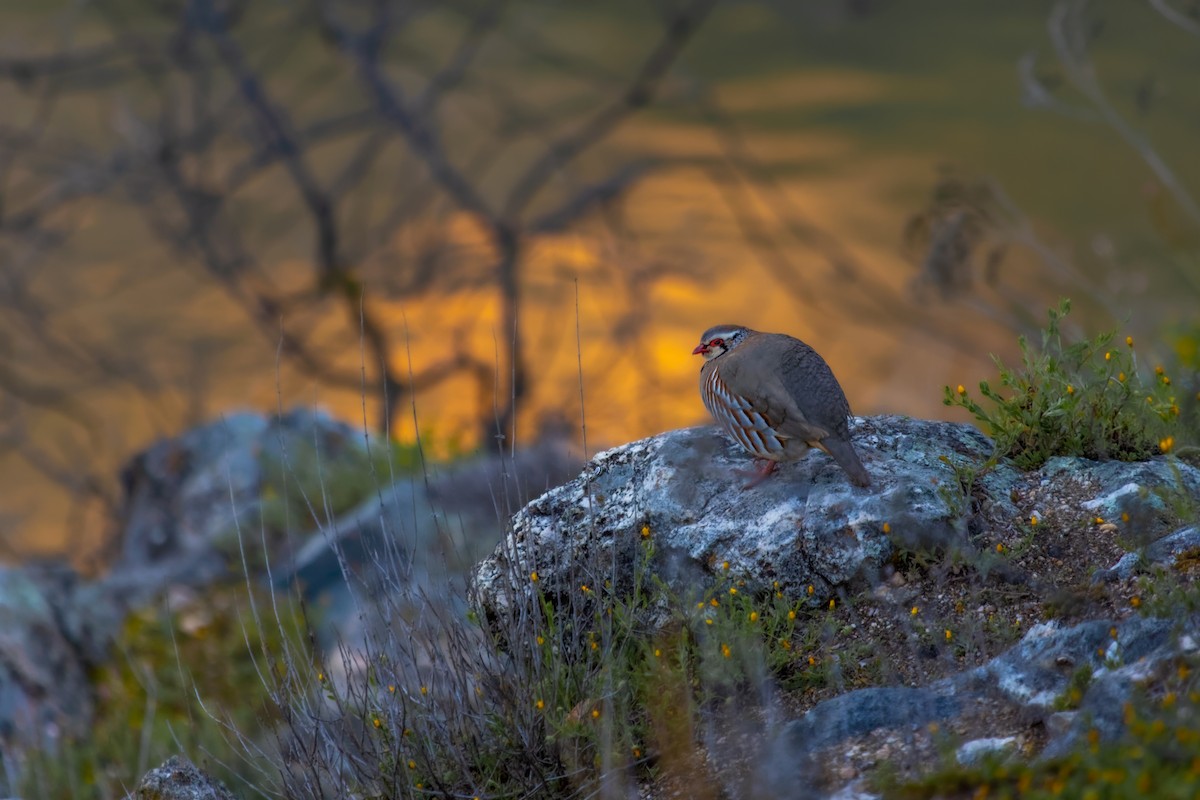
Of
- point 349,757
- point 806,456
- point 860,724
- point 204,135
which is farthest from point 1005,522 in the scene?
point 204,135

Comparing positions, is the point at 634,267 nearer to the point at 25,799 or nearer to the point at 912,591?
the point at 25,799

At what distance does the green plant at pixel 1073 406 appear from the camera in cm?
528

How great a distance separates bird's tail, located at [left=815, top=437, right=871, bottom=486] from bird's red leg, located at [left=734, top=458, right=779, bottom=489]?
1.28 feet

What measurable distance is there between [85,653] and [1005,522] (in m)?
8.62

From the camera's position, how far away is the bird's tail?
4805 millimetres

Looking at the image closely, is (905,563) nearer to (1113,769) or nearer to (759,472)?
(759,472)

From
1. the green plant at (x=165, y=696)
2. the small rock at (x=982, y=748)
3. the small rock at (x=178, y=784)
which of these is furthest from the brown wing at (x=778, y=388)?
the green plant at (x=165, y=696)

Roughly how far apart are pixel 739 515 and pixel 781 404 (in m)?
0.58

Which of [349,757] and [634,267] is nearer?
[349,757]

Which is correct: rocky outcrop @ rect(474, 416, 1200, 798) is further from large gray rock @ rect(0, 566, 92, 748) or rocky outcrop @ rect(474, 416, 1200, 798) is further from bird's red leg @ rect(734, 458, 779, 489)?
large gray rock @ rect(0, 566, 92, 748)

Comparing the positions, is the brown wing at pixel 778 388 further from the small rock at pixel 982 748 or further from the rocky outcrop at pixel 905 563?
the small rock at pixel 982 748

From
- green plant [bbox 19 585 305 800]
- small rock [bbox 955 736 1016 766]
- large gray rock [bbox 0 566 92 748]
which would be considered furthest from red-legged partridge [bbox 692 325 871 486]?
large gray rock [bbox 0 566 92 748]

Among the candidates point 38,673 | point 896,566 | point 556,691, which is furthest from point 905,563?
point 38,673

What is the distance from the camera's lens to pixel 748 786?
3.96 metres
